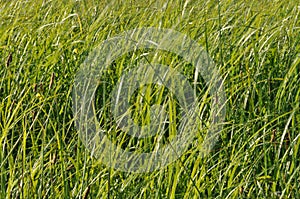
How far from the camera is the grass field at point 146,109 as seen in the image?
1473 millimetres

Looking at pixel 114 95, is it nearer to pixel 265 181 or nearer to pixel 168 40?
pixel 168 40

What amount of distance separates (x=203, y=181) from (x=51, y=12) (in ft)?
5.86

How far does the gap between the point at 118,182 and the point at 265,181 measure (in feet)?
1.38

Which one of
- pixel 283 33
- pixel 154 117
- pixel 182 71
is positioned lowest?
pixel 154 117

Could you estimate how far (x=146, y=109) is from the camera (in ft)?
6.07

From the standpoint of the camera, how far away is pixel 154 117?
1716 mm

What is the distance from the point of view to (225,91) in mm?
1713

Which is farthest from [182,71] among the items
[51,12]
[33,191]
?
[51,12]

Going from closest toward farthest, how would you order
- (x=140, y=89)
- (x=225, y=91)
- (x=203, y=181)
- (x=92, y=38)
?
(x=203, y=181), (x=225, y=91), (x=140, y=89), (x=92, y=38)

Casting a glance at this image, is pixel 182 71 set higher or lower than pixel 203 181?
higher

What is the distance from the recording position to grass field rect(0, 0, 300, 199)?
1473 mm

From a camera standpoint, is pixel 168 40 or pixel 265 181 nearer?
pixel 265 181

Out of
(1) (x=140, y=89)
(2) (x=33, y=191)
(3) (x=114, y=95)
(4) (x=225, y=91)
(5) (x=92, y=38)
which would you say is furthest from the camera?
(5) (x=92, y=38)

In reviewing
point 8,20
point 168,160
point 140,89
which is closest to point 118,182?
point 168,160
